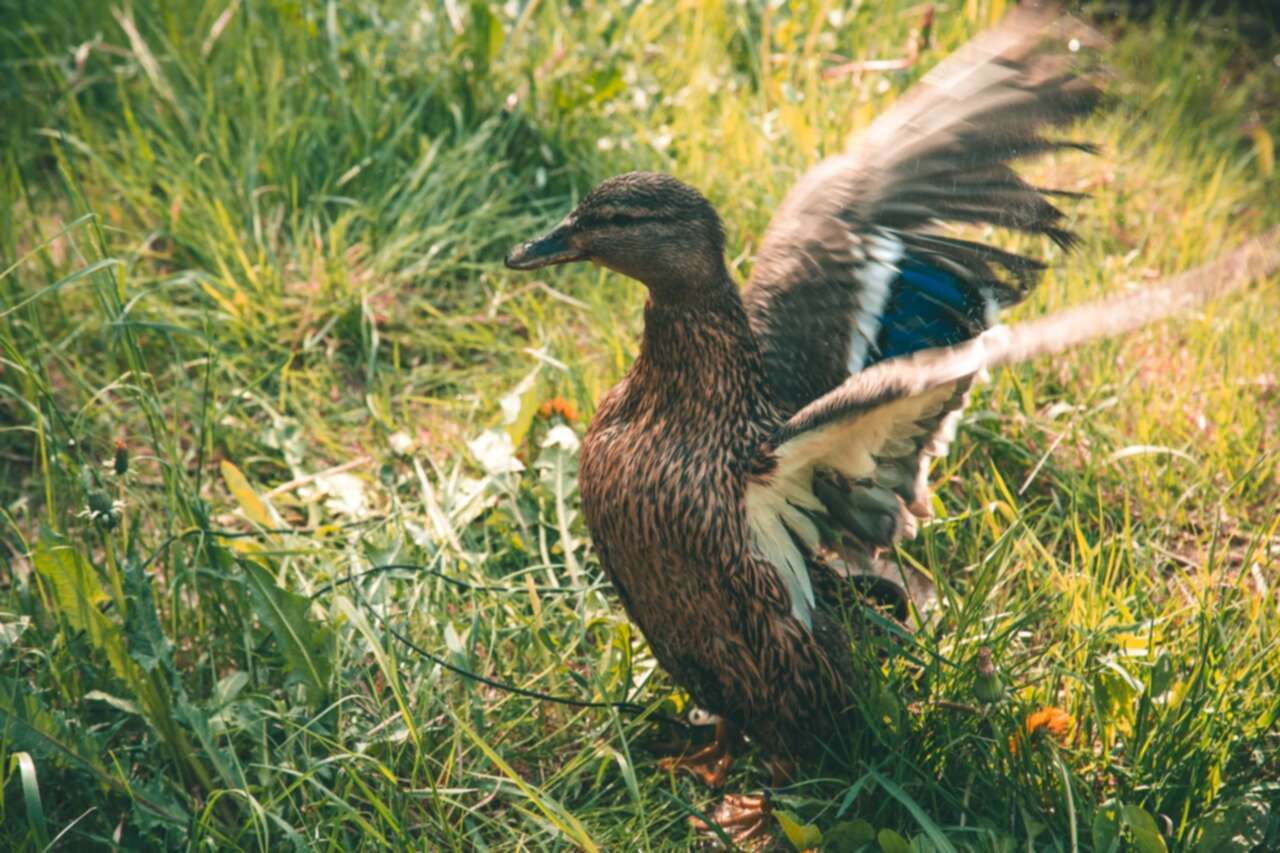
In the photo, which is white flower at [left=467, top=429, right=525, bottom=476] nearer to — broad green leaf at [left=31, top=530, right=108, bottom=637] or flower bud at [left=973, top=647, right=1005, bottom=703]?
broad green leaf at [left=31, top=530, right=108, bottom=637]

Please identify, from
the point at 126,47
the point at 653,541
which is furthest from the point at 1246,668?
the point at 126,47

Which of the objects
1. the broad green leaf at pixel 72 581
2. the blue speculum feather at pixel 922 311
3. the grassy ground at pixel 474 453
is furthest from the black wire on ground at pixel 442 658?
the blue speculum feather at pixel 922 311

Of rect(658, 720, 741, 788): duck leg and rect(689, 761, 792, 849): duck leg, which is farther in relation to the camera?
rect(658, 720, 741, 788): duck leg

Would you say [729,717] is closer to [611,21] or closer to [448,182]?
[448,182]

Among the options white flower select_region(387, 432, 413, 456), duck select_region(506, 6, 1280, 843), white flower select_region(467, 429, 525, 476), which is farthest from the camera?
white flower select_region(387, 432, 413, 456)

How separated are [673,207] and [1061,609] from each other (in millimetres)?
1124

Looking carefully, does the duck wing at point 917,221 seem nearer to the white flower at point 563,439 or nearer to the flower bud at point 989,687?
the white flower at point 563,439

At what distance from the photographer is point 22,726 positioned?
230 centimetres

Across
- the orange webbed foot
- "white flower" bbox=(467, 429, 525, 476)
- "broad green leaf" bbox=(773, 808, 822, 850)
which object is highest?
"white flower" bbox=(467, 429, 525, 476)

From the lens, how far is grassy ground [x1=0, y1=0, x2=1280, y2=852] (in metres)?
2.40

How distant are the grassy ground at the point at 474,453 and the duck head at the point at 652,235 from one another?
2.26 feet

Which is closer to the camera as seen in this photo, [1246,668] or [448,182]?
[1246,668]

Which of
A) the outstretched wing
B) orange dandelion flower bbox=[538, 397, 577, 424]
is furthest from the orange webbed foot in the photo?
orange dandelion flower bbox=[538, 397, 577, 424]

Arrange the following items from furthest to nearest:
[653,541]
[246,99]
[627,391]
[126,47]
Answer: [126,47] < [246,99] < [627,391] < [653,541]
